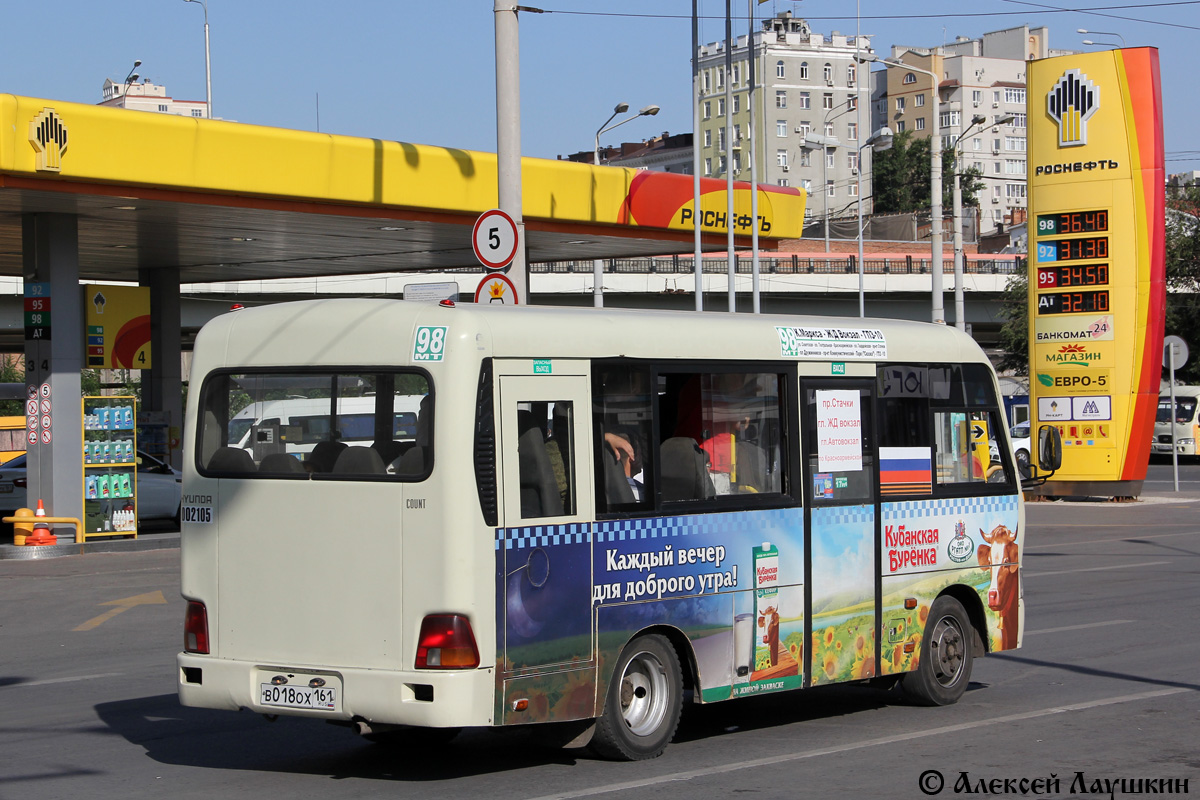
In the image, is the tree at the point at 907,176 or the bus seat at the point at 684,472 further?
the tree at the point at 907,176

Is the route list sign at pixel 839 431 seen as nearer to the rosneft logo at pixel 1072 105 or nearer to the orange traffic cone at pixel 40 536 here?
the orange traffic cone at pixel 40 536

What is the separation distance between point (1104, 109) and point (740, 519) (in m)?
24.3

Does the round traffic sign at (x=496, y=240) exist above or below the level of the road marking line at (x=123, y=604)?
above

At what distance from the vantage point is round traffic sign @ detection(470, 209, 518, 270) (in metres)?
12.0

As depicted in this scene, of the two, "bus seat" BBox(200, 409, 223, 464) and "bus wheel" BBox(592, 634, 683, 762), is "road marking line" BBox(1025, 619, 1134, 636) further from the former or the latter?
"bus seat" BBox(200, 409, 223, 464)

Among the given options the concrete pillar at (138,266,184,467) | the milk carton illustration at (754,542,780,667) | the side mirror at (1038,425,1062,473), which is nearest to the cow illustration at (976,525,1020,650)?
the side mirror at (1038,425,1062,473)

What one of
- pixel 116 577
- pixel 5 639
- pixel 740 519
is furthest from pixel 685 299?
pixel 740 519

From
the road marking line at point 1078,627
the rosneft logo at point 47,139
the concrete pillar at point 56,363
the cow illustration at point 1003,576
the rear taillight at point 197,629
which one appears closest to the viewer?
the rear taillight at point 197,629

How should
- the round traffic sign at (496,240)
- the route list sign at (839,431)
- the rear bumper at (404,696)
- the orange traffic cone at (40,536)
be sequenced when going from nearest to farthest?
1. the rear bumper at (404,696)
2. the route list sign at (839,431)
3. the round traffic sign at (496,240)
4. the orange traffic cone at (40,536)

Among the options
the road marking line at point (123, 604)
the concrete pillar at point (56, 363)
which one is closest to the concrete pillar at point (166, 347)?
the concrete pillar at point (56, 363)

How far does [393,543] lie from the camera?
6945 millimetres

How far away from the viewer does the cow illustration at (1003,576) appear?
9875 mm

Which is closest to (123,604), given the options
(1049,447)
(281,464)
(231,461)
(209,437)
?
(209,437)

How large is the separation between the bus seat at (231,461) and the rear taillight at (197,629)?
2.34 feet
